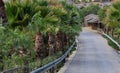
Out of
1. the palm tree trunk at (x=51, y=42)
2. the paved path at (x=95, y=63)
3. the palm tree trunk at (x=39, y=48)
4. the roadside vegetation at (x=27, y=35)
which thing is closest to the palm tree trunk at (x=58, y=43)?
the paved path at (x=95, y=63)

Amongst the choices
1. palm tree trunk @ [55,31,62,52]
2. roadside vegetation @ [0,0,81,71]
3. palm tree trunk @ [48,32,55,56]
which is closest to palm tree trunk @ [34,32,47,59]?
roadside vegetation @ [0,0,81,71]

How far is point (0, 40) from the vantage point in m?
19.1

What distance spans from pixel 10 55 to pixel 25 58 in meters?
1.42

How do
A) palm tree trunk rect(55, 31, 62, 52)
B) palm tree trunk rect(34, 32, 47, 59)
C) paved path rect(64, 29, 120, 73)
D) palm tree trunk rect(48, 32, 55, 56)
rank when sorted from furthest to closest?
1. palm tree trunk rect(55, 31, 62, 52)
2. palm tree trunk rect(48, 32, 55, 56)
3. paved path rect(64, 29, 120, 73)
4. palm tree trunk rect(34, 32, 47, 59)

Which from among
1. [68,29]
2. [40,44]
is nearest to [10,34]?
[40,44]

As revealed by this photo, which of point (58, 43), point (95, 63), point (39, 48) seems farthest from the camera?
point (58, 43)

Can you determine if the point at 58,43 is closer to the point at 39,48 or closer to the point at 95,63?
the point at 95,63

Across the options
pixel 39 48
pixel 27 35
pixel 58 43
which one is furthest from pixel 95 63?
pixel 27 35

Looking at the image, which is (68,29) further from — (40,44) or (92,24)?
(92,24)

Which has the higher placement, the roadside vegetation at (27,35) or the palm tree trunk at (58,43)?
the roadside vegetation at (27,35)

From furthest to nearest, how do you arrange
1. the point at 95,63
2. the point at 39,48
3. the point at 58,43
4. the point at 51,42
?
the point at 58,43, the point at 95,63, the point at 51,42, the point at 39,48

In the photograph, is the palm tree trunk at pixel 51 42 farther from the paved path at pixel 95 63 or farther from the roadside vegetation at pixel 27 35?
the paved path at pixel 95 63

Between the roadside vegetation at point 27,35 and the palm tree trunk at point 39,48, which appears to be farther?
the palm tree trunk at point 39,48

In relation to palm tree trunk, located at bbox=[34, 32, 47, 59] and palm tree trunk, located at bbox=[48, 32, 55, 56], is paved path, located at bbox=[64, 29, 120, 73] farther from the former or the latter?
palm tree trunk, located at bbox=[34, 32, 47, 59]
